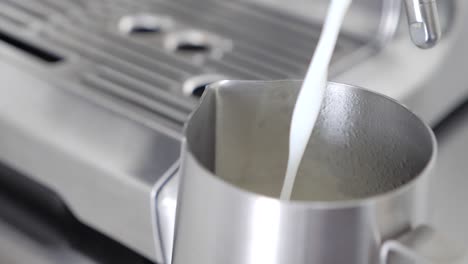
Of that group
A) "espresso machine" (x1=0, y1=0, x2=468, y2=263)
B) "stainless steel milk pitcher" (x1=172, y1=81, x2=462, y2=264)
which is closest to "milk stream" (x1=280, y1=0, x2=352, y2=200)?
"stainless steel milk pitcher" (x1=172, y1=81, x2=462, y2=264)

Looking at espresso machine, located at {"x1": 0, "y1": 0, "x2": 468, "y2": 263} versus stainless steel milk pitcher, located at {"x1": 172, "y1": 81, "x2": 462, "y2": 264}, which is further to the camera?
espresso machine, located at {"x1": 0, "y1": 0, "x2": 468, "y2": 263}

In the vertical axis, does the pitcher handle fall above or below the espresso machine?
above

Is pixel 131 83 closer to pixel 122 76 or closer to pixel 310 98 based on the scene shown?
pixel 122 76

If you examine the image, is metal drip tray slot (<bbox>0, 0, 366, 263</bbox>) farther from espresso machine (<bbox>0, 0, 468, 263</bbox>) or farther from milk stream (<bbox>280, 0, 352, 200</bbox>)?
milk stream (<bbox>280, 0, 352, 200</bbox>)

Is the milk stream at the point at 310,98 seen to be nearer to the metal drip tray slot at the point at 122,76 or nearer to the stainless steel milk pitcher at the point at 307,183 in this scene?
the stainless steel milk pitcher at the point at 307,183

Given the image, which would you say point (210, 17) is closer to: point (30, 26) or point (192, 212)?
point (30, 26)

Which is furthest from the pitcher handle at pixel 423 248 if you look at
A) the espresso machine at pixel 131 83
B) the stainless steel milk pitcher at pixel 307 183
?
the espresso machine at pixel 131 83

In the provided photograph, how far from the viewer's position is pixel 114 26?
0.58 meters

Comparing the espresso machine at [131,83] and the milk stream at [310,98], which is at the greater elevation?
the milk stream at [310,98]

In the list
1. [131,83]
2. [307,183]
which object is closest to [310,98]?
[307,183]

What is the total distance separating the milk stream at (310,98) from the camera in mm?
284

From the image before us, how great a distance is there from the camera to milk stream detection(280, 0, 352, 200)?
0.28m

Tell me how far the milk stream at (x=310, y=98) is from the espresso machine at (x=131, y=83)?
14cm

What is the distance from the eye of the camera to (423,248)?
9.5 inches
